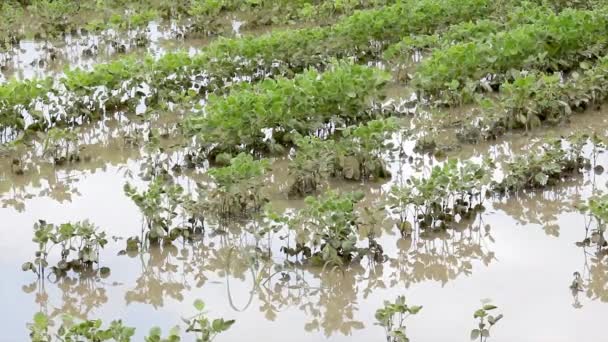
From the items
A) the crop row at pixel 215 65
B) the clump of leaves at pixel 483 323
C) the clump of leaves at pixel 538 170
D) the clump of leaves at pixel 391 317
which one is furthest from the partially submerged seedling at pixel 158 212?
the crop row at pixel 215 65

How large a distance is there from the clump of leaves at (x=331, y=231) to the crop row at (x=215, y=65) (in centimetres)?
354

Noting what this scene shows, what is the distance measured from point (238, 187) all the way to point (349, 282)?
135 cm

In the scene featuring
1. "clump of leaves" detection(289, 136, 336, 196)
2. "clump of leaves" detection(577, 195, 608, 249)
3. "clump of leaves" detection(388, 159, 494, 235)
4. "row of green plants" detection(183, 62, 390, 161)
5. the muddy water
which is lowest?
→ the muddy water

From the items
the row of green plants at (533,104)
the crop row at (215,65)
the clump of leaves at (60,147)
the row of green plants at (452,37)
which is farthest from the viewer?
the row of green plants at (452,37)

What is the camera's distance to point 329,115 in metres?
9.44

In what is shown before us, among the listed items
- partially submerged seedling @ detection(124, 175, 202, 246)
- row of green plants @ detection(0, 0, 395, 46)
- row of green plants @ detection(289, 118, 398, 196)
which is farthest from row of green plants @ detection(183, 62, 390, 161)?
row of green plants @ detection(0, 0, 395, 46)

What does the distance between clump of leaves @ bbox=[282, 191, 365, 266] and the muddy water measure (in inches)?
4.3

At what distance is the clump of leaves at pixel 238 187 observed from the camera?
7469 millimetres

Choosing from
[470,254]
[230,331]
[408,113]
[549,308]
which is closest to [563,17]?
[408,113]

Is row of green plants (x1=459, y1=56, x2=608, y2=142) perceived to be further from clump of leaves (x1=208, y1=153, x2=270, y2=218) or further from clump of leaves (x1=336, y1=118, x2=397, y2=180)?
clump of leaves (x1=208, y1=153, x2=270, y2=218)

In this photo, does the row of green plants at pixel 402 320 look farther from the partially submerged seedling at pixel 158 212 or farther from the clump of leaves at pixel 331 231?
the partially submerged seedling at pixel 158 212

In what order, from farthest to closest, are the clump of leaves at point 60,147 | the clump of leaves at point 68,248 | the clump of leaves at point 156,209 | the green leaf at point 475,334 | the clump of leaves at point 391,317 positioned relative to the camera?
the clump of leaves at point 60,147, the clump of leaves at point 156,209, the clump of leaves at point 68,248, the green leaf at point 475,334, the clump of leaves at point 391,317

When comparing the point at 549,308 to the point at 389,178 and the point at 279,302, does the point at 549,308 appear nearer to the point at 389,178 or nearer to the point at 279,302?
the point at 279,302

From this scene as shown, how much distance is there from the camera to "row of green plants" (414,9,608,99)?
10258 millimetres
